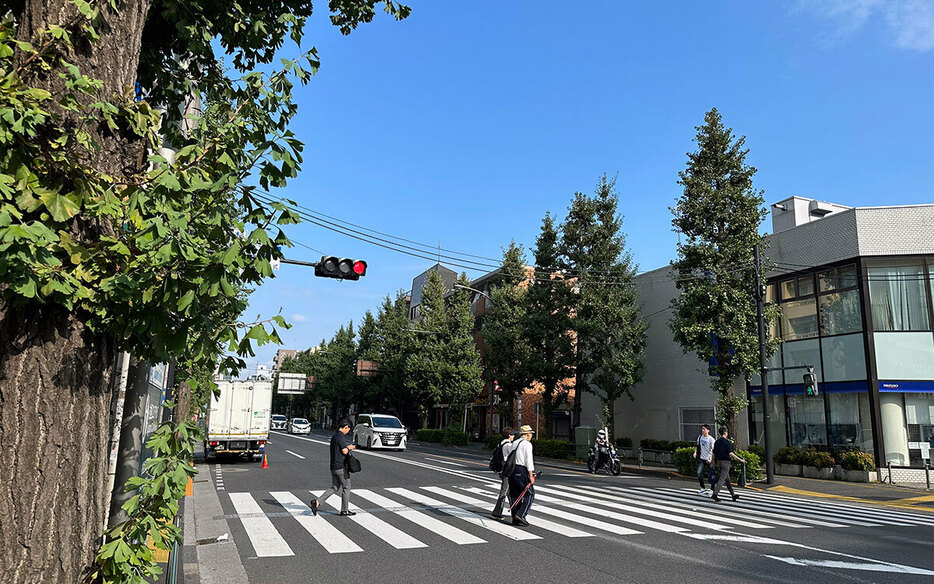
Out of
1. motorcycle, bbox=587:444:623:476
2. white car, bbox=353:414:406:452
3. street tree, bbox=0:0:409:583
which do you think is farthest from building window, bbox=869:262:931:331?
street tree, bbox=0:0:409:583

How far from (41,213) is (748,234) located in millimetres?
23647

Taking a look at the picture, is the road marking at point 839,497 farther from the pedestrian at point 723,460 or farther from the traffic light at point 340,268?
the traffic light at point 340,268

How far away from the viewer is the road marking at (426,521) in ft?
31.2

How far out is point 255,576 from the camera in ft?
23.8

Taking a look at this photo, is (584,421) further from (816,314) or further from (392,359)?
(392,359)

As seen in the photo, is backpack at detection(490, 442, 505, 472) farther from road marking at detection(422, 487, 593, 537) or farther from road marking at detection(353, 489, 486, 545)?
road marking at detection(353, 489, 486, 545)

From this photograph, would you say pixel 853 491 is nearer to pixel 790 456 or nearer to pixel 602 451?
pixel 790 456

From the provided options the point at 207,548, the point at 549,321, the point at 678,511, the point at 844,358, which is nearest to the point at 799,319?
the point at 844,358

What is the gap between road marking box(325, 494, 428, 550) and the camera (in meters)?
9.04

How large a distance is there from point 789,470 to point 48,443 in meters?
25.2

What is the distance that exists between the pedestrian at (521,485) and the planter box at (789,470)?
1614 centimetres

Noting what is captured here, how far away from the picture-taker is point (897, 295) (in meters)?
22.2

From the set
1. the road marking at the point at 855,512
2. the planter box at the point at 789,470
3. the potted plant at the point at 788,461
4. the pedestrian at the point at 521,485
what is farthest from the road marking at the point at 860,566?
the planter box at the point at 789,470

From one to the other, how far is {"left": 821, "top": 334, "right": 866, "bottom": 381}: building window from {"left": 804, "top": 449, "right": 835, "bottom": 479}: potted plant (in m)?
2.96
